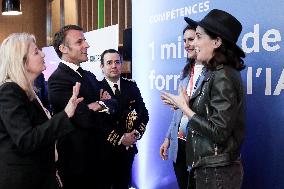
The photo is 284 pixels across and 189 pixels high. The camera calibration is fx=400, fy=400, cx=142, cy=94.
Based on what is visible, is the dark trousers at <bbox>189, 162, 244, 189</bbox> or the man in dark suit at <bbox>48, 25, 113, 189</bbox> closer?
the dark trousers at <bbox>189, 162, 244, 189</bbox>

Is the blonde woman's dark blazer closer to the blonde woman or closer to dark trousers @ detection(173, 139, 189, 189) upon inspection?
the blonde woman

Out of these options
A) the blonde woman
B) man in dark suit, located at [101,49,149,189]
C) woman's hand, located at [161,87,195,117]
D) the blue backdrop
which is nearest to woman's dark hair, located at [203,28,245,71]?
woman's hand, located at [161,87,195,117]

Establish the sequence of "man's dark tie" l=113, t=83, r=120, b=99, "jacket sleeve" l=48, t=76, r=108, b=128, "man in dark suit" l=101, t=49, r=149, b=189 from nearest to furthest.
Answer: "jacket sleeve" l=48, t=76, r=108, b=128
"man in dark suit" l=101, t=49, r=149, b=189
"man's dark tie" l=113, t=83, r=120, b=99

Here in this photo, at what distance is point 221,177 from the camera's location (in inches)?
77.3

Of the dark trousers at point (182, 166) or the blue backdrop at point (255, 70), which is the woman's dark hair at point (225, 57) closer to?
the blue backdrop at point (255, 70)

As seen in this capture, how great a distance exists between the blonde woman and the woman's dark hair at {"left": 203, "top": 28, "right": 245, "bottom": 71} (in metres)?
0.72

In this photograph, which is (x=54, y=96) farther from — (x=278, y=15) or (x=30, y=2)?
(x=30, y=2)

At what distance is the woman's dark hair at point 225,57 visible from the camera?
6.59 feet

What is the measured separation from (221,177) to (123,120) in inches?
52.7

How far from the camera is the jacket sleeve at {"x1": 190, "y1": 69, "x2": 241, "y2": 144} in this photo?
1.90 metres

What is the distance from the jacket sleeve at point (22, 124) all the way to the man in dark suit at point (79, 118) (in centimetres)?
63

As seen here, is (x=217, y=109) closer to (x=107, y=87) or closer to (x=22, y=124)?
(x=22, y=124)

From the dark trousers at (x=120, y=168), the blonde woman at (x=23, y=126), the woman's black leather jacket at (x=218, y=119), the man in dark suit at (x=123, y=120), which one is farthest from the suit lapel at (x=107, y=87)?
the woman's black leather jacket at (x=218, y=119)

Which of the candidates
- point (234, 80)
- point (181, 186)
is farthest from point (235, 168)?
point (181, 186)
